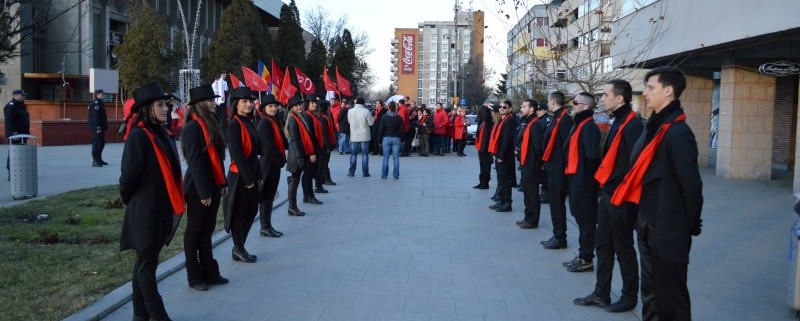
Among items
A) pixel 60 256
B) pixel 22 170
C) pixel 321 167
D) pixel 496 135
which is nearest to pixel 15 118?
pixel 22 170

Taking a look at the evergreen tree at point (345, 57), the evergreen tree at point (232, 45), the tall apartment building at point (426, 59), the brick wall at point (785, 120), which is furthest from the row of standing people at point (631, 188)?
the tall apartment building at point (426, 59)

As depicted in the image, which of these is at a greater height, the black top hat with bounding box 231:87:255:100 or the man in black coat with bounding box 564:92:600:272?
the black top hat with bounding box 231:87:255:100

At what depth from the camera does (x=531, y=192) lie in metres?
10.2

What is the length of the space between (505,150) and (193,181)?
6.63 meters

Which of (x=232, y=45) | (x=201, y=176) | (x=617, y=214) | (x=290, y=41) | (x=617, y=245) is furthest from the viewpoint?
(x=290, y=41)

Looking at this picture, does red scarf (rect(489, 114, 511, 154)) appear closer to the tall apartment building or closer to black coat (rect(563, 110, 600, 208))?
black coat (rect(563, 110, 600, 208))

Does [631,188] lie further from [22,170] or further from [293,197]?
[22,170]

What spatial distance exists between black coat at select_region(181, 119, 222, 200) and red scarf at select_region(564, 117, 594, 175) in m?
3.41

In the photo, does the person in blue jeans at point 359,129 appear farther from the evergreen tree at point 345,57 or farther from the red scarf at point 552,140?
the evergreen tree at point 345,57

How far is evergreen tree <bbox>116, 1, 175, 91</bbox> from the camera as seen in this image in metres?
30.8

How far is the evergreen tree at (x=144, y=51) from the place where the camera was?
101 ft

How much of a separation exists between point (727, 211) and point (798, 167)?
3496 mm

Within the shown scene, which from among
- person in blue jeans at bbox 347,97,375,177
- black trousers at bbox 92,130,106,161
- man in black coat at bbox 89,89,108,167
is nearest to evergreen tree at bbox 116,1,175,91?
man in black coat at bbox 89,89,108,167

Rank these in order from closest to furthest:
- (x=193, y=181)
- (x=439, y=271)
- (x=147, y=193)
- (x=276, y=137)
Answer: (x=147, y=193), (x=193, y=181), (x=439, y=271), (x=276, y=137)
